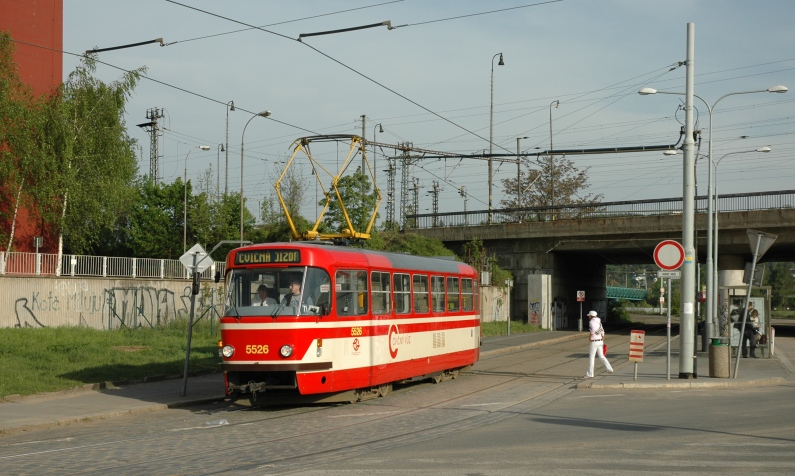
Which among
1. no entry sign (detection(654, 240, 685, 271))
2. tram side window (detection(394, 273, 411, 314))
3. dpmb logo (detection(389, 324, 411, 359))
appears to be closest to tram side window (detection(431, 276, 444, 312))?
tram side window (detection(394, 273, 411, 314))

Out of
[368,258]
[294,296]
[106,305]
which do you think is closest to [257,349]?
[294,296]

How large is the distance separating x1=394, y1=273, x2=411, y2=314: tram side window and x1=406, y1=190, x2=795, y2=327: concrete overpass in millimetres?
32851

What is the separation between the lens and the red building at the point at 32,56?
1534 inches

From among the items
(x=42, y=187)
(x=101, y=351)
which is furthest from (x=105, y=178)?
(x=101, y=351)

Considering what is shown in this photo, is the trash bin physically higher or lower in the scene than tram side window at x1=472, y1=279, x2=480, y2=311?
lower

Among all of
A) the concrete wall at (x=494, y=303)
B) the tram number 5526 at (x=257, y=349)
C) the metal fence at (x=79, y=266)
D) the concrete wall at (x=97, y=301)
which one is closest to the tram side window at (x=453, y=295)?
the tram number 5526 at (x=257, y=349)

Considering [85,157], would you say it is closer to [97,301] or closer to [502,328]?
[97,301]

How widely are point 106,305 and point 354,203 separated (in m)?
14.1

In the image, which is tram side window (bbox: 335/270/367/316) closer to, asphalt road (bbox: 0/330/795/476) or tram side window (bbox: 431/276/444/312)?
asphalt road (bbox: 0/330/795/476)

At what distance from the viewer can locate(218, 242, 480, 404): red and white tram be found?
15.7 m

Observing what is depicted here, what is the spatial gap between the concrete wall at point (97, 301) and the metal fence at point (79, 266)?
39 centimetres

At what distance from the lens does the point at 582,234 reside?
2106 inches

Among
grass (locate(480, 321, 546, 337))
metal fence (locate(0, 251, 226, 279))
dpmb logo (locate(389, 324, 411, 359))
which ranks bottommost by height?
grass (locate(480, 321, 546, 337))

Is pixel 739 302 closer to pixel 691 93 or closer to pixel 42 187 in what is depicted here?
pixel 691 93
